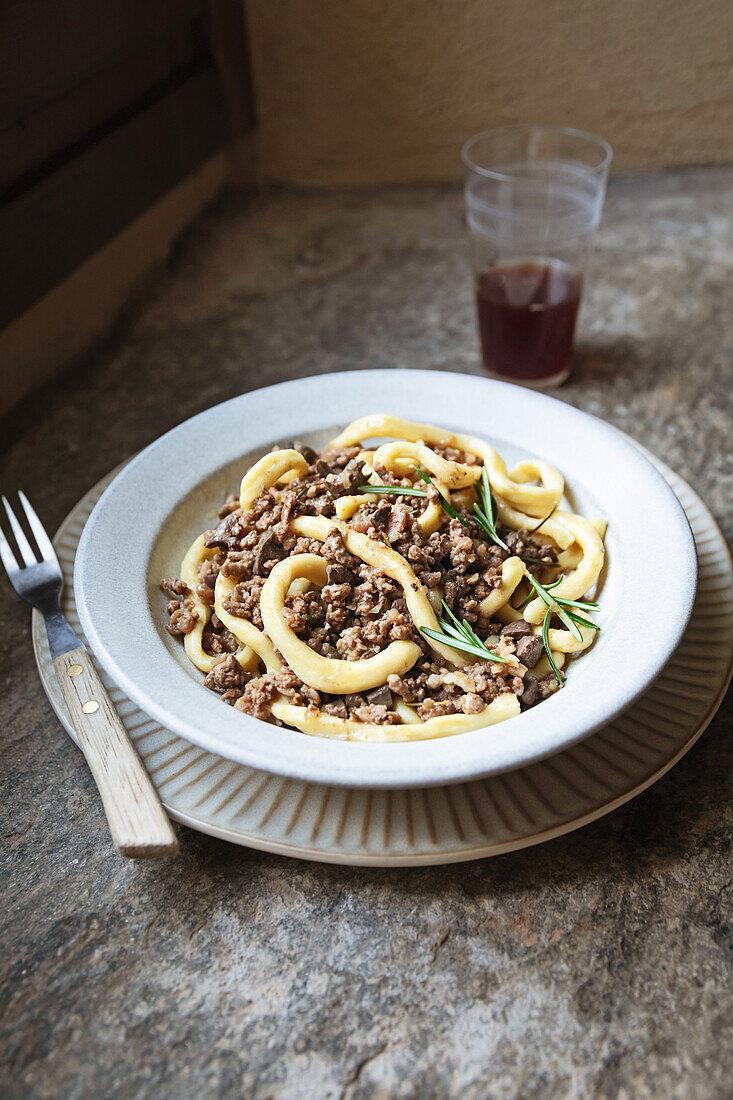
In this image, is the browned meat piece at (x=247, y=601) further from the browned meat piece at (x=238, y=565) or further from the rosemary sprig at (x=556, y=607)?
the rosemary sprig at (x=556, y=607)

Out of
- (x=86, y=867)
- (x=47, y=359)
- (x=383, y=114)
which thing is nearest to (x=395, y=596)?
(x=86, y=867)

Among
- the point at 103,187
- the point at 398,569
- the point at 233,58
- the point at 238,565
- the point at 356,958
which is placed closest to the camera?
the point at 356,958

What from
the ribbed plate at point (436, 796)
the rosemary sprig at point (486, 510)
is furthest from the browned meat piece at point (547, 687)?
the rosemary sprig at point (486, 510)

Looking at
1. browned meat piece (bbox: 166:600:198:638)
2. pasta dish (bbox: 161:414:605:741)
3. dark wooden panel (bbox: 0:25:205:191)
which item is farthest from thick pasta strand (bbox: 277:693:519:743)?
dark wooden panel (bbox: 0:25:205:191)

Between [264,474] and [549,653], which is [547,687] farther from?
[264,474]

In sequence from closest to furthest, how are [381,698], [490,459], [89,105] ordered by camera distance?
[381,698] < [490,459] < [89,105]

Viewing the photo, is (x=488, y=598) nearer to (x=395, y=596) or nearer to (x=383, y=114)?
(x=395, y=596)

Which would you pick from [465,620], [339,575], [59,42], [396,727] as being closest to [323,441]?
[339,575]
